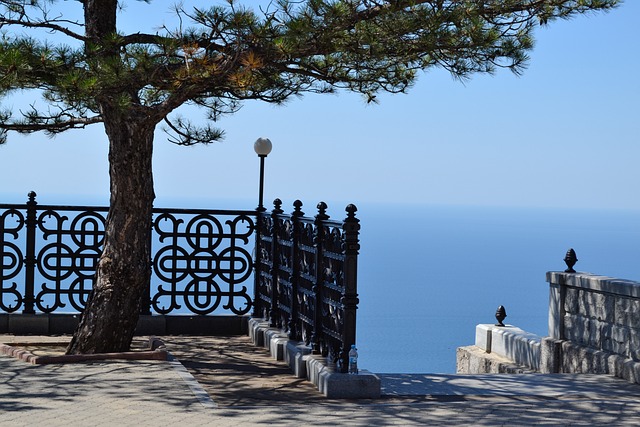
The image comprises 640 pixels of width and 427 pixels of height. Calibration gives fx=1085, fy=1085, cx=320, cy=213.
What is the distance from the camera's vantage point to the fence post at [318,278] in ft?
32.1

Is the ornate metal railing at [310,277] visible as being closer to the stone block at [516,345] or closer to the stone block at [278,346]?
the stone block at [278,346]

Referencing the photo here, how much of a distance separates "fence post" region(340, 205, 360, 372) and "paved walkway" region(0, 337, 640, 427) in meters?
0.51

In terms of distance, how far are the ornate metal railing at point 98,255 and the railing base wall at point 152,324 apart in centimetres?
12

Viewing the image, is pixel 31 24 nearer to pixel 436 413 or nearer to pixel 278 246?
pixel 278 246

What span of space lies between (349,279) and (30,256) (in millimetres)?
5159

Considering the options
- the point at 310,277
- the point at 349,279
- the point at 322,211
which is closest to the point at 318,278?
the point at 310,277

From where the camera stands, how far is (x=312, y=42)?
9.20 m

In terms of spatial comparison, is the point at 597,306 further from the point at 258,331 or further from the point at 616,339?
the point at 258,331

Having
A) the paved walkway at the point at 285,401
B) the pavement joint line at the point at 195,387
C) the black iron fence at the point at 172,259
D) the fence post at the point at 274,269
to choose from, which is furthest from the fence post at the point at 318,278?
the fence post at the point at 274,269

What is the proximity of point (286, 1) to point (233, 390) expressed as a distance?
11.0ft

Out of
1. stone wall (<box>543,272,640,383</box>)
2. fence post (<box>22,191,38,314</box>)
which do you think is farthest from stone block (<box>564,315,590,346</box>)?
fence post (<box>22,191,38,314</box>)

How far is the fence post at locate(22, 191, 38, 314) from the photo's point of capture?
12516 millimetres

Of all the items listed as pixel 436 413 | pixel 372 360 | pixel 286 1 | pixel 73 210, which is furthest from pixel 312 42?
pixel 372 360

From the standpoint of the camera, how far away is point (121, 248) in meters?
10.5
